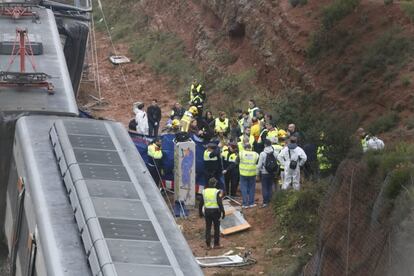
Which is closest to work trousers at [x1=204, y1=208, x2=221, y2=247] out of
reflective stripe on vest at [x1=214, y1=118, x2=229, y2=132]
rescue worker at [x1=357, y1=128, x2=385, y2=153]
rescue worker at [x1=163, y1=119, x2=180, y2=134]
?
rescue worker at [x1=357, y1=128, x2=385, y2=153]

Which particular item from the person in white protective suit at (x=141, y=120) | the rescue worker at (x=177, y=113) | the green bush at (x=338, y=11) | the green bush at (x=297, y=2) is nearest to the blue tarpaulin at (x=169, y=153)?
the person in white protective suit at (x=141, y=120)

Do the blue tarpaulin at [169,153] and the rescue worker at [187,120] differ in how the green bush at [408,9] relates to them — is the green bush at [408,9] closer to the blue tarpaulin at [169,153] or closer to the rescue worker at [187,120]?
the rescue worker at [187,120]

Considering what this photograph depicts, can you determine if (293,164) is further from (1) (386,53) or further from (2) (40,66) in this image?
(1) (386,53)

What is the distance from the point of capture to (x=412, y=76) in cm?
2352

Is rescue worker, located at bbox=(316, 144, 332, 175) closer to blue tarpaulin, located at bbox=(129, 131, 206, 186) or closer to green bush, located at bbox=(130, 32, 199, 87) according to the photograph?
blue tarpaulin, located at bbox=(129, 131, 206, 186)

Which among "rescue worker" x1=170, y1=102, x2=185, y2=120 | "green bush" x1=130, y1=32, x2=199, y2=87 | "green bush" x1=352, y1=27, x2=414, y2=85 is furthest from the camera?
"green bush" x1=130, y1=32, x2=199, y2=87

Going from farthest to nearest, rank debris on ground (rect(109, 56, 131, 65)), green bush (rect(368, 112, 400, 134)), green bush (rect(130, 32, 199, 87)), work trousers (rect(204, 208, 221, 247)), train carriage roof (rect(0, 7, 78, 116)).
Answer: debris on ground (rect(109, 56, 131, 65))
green bush (rect(130, 32, 199, 87))
green bush (rect(368, 112, 400, 134))
work trousers (rect(204, 208, 221, 247))
train carriage roof (rect(0, 7, 78, 116))

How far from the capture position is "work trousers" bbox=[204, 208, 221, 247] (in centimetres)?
1851

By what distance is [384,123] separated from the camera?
22203 mm

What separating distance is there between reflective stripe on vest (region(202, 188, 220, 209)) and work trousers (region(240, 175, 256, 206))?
2231mm

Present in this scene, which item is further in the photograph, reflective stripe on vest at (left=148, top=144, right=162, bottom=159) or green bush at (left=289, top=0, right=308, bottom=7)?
green bush at (left=289, top=0, right=308, bottom=7)

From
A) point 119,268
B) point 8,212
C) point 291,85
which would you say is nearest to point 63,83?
point 8,212

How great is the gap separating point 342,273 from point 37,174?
13.9 feet

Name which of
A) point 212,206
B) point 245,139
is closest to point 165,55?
point 245,139
